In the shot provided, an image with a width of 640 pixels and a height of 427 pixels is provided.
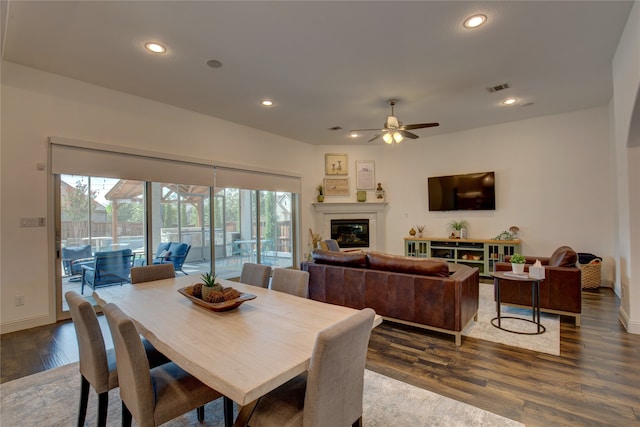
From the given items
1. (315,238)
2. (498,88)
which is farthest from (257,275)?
(315,238)

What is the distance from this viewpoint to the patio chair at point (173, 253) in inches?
193

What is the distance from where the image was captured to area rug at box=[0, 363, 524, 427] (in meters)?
1.99

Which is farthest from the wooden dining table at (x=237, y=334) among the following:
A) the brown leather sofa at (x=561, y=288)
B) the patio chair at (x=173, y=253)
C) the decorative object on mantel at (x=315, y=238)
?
the decorative object on mantel at (x=315, y=238)

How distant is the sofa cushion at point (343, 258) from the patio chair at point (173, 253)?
2.44m

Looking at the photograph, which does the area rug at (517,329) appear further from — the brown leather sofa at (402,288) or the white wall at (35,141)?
the white wall at (35,141)

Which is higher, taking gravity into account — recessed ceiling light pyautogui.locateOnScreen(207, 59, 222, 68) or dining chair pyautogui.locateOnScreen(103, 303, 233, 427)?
recessed ceiling light pyautogui.locateOnScreen(207, 59, 222, 68)

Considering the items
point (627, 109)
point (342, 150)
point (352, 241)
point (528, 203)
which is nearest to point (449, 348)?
point (627, 109)

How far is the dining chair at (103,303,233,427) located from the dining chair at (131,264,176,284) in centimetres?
135

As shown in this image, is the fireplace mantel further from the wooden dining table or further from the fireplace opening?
the wooden dining table

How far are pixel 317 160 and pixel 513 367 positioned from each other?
595 cm

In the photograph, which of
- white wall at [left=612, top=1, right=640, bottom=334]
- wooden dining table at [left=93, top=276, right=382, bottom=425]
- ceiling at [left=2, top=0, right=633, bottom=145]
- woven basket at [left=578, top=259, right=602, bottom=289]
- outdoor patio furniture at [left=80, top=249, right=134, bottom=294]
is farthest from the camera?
woven basket at [left=578, top=259, right=602, bottom=289]

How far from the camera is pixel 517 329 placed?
3.46 m

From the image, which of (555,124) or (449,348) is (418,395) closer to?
(449,348)

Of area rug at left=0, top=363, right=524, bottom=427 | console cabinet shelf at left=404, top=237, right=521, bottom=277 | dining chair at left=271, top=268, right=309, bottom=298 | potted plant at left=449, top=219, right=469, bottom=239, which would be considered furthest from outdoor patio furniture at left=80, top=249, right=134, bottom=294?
potted plant at left=449, top=219, right=469, bottom=239
